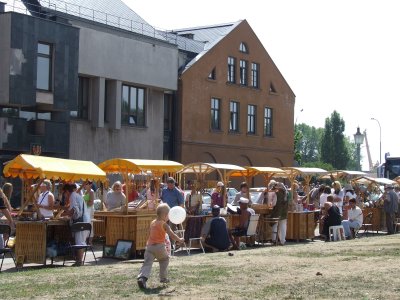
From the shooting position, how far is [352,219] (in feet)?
94.6

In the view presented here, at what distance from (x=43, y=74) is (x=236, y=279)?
27.8 m

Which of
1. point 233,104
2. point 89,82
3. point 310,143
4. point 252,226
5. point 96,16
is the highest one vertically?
point 96,16

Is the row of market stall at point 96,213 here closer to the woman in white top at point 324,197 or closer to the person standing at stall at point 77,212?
the person standing at stall at point 77,212

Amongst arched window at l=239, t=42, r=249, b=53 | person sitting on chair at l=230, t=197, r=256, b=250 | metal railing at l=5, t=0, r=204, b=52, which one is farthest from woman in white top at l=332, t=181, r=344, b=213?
arched window at l=239, t=42, r=249, b=53

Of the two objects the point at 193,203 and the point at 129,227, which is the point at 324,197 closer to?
the point at 193,203

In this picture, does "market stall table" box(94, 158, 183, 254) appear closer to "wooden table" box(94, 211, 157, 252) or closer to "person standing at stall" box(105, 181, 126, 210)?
"wooden table" box(94, 211, 157, 252)

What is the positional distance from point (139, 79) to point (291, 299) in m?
36.5

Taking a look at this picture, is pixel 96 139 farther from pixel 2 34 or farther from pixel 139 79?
pixel 2 34

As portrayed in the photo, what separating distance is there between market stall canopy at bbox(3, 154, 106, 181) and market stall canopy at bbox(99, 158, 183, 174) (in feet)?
4.01

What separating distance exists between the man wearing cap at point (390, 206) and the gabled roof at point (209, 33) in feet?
83.0

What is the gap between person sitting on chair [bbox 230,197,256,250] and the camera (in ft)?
77.2

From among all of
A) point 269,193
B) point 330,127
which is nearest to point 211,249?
point 269,193

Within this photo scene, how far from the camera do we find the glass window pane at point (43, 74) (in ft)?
132

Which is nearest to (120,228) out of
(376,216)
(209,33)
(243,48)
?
(376,216)
